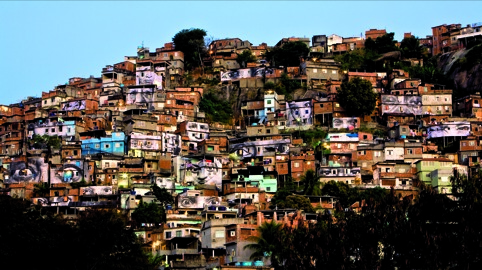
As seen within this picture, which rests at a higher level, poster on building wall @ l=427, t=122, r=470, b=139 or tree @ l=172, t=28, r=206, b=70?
tree @ l=172, t=28, r=206, b=70

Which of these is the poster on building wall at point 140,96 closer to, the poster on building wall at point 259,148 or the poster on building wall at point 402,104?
the poster on building wall at point 259,148

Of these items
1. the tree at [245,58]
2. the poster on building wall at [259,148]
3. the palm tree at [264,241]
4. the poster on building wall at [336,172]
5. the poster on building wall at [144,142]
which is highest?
the tree at [245,58]

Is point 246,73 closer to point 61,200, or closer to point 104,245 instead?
point 61,200

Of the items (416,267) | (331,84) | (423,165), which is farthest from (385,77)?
(416,267)

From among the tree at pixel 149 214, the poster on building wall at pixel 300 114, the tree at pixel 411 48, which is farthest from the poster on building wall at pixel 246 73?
the tree at pixel 149 214

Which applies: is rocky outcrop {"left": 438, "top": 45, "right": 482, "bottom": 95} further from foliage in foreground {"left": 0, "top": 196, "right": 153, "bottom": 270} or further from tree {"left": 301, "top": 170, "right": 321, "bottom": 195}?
foliage in foreground {"left": 0, "top": 196, "right": 153, "bottom": 270}

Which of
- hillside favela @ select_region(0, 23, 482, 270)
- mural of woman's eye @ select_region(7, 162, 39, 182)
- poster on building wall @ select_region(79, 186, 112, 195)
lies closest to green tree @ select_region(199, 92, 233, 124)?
hillside favela @ select_region(0, 23, 482, 270)

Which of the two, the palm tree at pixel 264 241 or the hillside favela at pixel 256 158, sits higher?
the hillside favela at pixel 256 158
